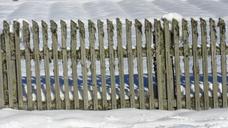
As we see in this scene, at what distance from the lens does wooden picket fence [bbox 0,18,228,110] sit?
8.48m

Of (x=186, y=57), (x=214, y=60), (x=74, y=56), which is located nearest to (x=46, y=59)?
(x=74, y=56)

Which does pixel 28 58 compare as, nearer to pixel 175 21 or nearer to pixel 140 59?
pixel 140 59

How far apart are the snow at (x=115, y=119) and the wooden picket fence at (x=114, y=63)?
0.76ft

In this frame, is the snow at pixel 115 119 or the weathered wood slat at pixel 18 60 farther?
the weathered wood slat at pixel 18 60

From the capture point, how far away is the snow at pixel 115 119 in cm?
754

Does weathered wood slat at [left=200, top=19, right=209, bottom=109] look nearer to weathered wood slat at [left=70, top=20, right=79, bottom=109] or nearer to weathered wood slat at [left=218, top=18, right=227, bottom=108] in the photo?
weathered wood slat at [left=218, top=18, right=227, bottom=108]

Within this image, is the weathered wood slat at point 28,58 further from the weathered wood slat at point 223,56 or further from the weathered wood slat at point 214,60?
the weathered wood slat at point 223,56

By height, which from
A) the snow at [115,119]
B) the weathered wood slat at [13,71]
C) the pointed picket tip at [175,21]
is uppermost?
the pointed picket tip at [175,21]

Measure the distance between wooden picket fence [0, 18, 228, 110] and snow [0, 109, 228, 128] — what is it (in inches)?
9.1

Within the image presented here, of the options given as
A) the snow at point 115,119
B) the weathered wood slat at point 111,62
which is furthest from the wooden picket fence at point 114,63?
the snow at point 115,119

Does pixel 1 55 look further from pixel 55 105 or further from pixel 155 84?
pixel 155 84

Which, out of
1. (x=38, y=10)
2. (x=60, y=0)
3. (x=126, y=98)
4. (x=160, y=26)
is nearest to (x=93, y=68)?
(x=126, y=98)

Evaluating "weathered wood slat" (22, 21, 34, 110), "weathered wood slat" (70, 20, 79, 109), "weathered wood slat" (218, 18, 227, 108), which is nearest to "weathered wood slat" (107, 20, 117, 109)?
"weathered wood slat" (70, 20, 79, 109)

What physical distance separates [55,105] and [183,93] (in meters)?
2.09
